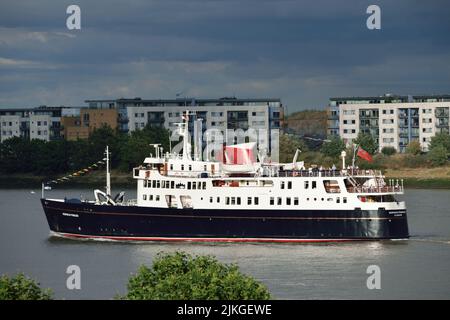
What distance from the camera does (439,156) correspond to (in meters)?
98.4

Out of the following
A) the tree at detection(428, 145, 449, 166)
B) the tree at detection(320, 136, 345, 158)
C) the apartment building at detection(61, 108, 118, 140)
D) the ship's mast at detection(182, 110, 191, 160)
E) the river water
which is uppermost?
the apartment building at detection(61, 108, 118, 140)

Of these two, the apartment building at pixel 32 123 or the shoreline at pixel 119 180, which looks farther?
the apartment building at pixel 32 123

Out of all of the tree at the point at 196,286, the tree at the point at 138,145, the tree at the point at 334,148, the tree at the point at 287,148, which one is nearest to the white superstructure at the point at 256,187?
the tree at the point at 196,286

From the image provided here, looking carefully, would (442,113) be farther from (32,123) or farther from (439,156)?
(32,123)

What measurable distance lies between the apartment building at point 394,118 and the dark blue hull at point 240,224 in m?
57.4

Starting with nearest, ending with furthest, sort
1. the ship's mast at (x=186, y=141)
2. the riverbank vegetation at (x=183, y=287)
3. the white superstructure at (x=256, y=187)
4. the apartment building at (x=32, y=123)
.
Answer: the riverbank vegetation at (x=183, y=287), the white superstructure at (x=256, y=187), the ship's mast at (x=186, y=141), the apartment building at (x=32, y=123)

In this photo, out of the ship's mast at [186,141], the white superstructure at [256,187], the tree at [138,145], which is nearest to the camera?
the white superstructure at [256,187]

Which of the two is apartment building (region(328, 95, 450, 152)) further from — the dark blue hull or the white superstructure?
the dark blue hull

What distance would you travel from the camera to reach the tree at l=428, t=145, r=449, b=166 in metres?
98.5

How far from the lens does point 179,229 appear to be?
2115 inches

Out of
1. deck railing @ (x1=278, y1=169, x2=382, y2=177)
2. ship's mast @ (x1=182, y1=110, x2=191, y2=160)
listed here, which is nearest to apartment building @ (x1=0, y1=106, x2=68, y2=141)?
ship's mast @ (x1=182, y1=110, x2=191, y2=160)

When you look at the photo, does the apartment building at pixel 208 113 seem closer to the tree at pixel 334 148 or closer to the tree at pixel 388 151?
the tree at pixel 334 148

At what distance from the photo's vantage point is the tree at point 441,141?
101562mm

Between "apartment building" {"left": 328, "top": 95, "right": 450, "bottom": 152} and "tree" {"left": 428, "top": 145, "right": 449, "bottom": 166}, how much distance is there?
9.51 metres
